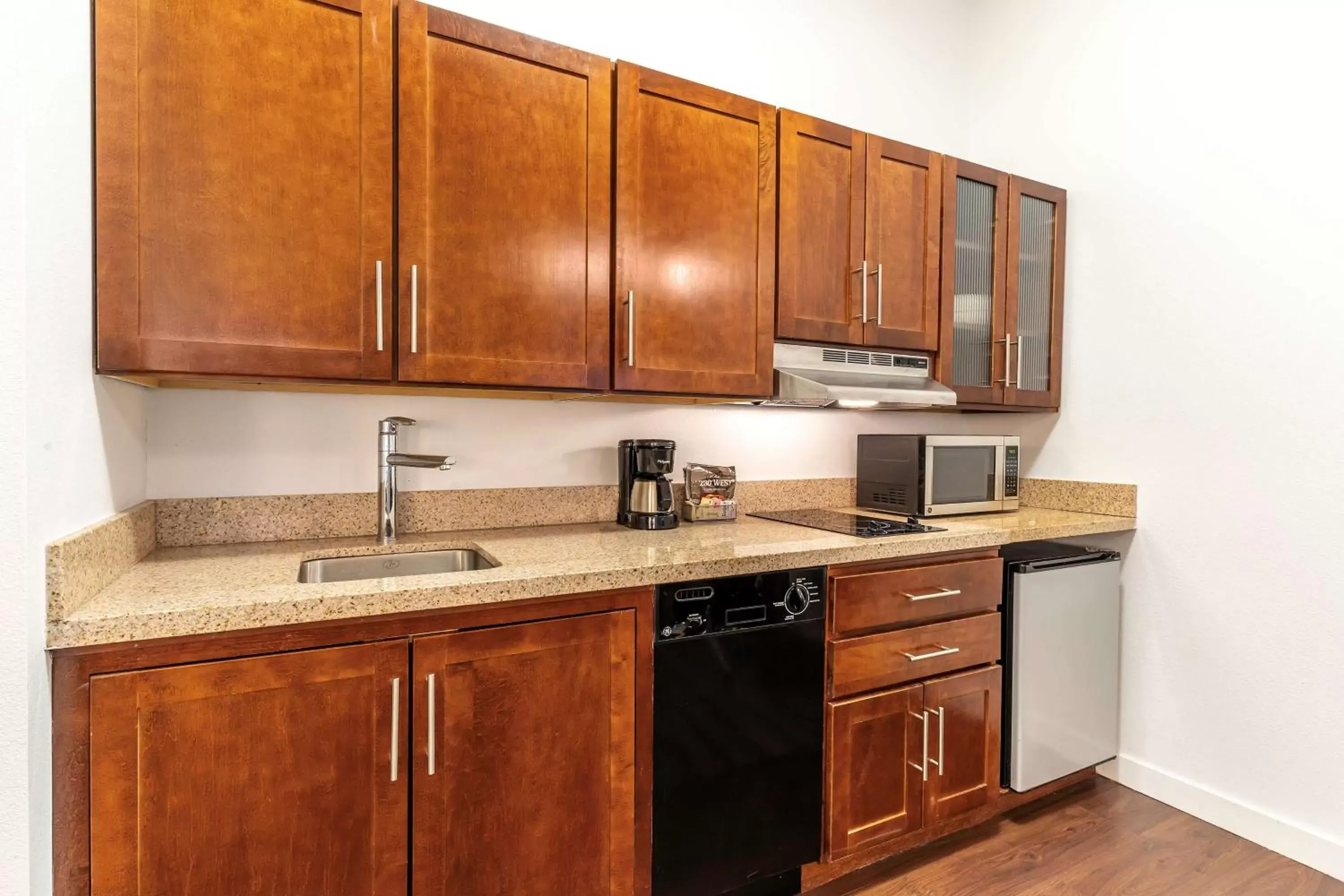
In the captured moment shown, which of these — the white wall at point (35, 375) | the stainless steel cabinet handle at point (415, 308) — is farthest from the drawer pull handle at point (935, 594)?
the white wall at point (35, 375)

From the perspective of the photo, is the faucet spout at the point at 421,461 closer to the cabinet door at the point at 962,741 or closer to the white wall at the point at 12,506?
the white wall at the point at 12,506

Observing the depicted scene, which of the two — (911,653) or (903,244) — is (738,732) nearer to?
(911,653)

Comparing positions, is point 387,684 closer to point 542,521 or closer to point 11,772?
point 11,772

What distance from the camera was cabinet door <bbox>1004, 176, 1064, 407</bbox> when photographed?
8.15ft

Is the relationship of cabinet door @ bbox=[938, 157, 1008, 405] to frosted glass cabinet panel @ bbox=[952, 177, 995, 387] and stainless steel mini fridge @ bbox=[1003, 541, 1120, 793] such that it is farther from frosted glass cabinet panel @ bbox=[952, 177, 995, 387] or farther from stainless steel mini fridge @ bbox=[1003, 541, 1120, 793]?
stainless steel mini fridge @ bbox=[1003, 541, 1120, 793]

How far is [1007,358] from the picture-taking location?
2.47m

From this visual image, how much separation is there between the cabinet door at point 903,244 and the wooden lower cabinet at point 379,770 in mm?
1333

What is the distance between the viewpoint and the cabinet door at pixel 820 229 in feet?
6.48

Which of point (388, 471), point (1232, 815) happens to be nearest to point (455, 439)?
point (388, 471)

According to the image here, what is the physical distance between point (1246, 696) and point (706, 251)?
2.18 meters

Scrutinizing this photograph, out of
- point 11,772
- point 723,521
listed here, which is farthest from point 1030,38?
point 11,772

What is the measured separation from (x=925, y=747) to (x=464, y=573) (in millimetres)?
Result: 1367

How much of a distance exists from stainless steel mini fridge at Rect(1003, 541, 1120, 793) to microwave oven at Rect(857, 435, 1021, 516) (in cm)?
24

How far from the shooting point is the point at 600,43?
2.11 m
